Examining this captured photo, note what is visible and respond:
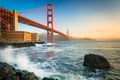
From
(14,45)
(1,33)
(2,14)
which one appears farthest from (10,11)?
(14,45)

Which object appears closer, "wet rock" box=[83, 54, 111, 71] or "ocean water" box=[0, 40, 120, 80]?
"ocean water" box=[0, 40, 120, 80]

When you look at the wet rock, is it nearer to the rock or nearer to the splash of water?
the rock

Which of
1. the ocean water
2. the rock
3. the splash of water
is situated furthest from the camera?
the rock

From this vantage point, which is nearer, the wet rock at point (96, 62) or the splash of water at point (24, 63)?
the splash of water at point (24, 63)

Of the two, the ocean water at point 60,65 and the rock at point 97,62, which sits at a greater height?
the rock at point 97,62

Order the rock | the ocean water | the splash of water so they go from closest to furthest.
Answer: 1. the ocean water
2. the splash of water
3. the rock

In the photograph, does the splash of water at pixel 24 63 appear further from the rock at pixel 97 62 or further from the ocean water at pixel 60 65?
the rock at pixel 97 62

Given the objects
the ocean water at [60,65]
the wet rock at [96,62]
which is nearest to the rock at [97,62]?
the wet rock at [96,62]

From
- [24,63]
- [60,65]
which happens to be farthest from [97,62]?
[24,63]

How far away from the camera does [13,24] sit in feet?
126

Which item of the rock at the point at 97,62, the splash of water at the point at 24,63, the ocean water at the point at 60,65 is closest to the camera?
the ocean water at the point at 60,65

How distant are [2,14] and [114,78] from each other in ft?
115

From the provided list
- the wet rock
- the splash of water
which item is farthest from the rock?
the splash of water

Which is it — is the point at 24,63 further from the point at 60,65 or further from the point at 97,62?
the point at 97,62
